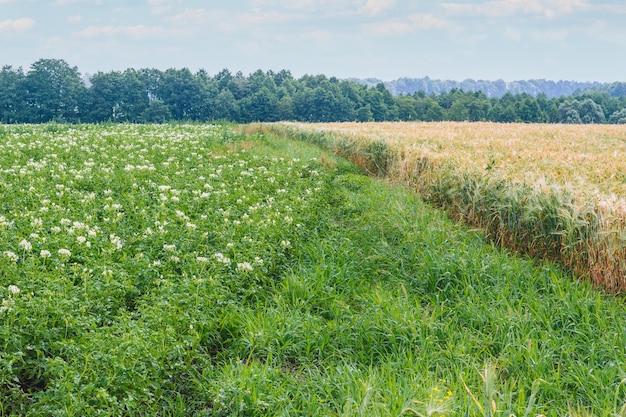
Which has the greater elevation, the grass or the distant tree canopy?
the distant tree canopy

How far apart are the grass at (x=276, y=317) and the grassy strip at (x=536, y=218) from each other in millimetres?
385

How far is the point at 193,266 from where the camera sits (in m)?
6.52

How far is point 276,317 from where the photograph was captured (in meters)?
5.91

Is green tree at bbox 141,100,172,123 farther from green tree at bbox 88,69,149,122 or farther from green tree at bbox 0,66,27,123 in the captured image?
green tree at bbox 0,66,27,123

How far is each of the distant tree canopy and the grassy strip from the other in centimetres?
5278

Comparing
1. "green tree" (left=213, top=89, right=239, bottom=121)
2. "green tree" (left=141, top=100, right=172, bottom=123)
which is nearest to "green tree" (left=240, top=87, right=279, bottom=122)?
"green tree" (left=213, top=89, right=239, bottom=121)

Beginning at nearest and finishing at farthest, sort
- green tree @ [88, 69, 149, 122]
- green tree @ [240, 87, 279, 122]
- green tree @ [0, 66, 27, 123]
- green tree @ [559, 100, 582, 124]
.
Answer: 1. green tree @ [0, 66, 27, 123]
2. green tree @ [88, 69, 149, 122]
3. green tree @ [240, 87, 279, 122]
4. green tree @ [559, 100, 582, 124]

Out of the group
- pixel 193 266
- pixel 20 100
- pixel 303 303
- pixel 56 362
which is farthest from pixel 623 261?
pixel 20 100

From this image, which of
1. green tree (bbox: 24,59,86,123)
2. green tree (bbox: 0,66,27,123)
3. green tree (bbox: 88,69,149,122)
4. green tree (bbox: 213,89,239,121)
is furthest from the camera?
green tree (bbox: 213,89,239,121)

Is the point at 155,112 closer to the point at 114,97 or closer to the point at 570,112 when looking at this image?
the point at 114,97

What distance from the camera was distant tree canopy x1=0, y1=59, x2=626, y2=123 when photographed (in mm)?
70500

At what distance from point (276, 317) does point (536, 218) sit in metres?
4.47

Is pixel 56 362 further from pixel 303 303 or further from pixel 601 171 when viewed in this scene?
pixel 601 171

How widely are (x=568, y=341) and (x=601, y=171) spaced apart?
6.35 m
